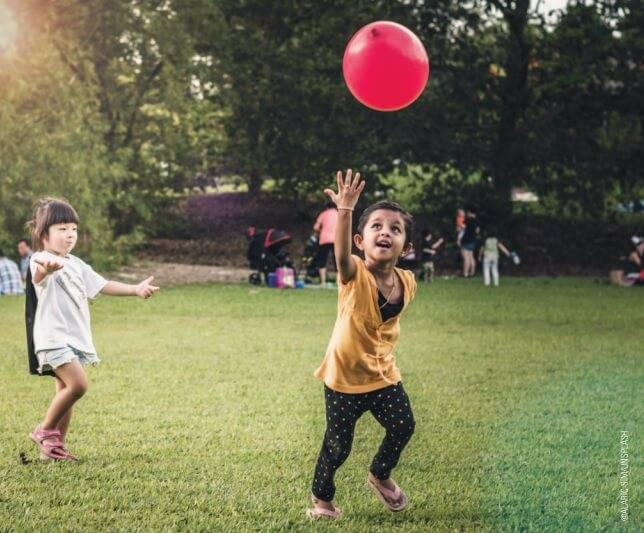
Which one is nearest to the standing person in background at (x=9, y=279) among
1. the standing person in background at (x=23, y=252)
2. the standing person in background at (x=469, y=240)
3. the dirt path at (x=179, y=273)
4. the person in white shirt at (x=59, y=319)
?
the standing person in background at (x=23, y=252)

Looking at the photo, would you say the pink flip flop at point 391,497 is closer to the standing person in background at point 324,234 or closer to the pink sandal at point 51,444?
the pink sandal at point 51,444

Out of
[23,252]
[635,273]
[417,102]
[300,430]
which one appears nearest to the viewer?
[300,430]

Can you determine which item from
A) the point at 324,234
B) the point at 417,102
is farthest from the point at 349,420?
the point at 417,102

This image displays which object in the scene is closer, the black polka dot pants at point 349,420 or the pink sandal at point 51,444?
the black polka dot pants at point 349,420

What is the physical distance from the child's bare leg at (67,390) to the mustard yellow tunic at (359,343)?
5.80 ft

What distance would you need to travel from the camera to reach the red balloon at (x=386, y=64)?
6.24 m

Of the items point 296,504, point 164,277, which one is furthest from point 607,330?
point 164,277

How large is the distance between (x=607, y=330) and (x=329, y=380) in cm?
871

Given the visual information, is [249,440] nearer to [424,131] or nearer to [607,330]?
[607,330]

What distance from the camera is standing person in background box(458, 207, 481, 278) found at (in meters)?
21.4

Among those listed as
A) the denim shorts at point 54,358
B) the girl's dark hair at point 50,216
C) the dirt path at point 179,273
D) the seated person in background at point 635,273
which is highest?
the girl's dark hair at point 50,216

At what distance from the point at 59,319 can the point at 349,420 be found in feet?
6.73

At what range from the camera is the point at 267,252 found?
18.9 m

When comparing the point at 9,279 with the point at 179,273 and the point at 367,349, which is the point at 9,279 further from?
the point at 367,349
